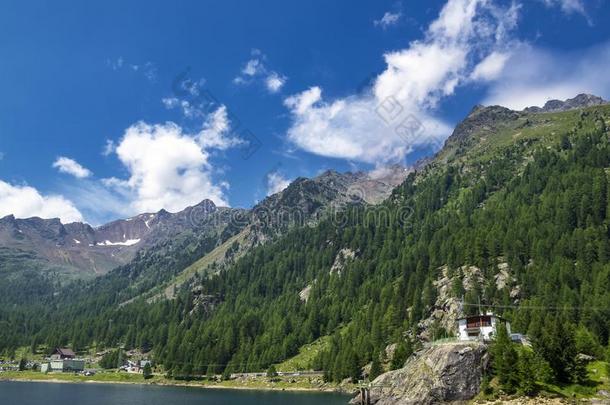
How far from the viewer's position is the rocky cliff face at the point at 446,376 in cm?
9106

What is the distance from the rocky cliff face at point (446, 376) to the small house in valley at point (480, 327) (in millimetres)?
6186

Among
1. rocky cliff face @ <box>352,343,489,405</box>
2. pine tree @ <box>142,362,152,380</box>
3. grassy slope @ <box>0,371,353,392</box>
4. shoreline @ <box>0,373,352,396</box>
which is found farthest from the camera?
pine tree @ <box>142,362,152,380</box>

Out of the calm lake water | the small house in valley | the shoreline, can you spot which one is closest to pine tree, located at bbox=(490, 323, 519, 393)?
the small house in valley

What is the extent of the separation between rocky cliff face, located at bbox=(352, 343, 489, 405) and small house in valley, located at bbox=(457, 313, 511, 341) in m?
6.19

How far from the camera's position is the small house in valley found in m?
101

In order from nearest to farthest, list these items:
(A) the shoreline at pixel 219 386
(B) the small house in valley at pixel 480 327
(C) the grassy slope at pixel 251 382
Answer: (B) the small house in valley at pixel 480 327, (A) the shoreline at pixel 219 386, (C) the grassy slope at pixel 251 382

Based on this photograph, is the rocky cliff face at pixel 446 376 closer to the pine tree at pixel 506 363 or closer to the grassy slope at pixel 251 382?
the pine tree at pixel 506 363

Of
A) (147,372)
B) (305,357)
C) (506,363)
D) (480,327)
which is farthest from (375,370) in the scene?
(147,372)

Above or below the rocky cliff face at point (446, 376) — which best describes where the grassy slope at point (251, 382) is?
below

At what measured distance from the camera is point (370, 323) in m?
169

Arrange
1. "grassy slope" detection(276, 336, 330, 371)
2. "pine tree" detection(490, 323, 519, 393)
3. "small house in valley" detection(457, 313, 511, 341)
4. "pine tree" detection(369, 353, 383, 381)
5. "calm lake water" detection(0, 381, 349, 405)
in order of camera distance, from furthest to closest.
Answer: "grassy slope" detection(276, 336, 330, 371)
"pine tree" detection(369, 353, 383, 381)
"calm lake water" detection(0, 381, 349, 405)
"small house in valley" detection(457, 313, 511, 341)
"pine tree" detection(490, 323, 519, 393)

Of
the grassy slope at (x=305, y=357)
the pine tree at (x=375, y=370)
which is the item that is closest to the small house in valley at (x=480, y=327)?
the pine tree at (x=375, y=370)

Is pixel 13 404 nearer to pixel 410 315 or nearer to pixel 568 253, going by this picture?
pixel 410 315

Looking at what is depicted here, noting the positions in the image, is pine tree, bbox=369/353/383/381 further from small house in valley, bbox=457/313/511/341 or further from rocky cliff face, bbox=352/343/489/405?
small house in valley, bbox=457/313/511/341
